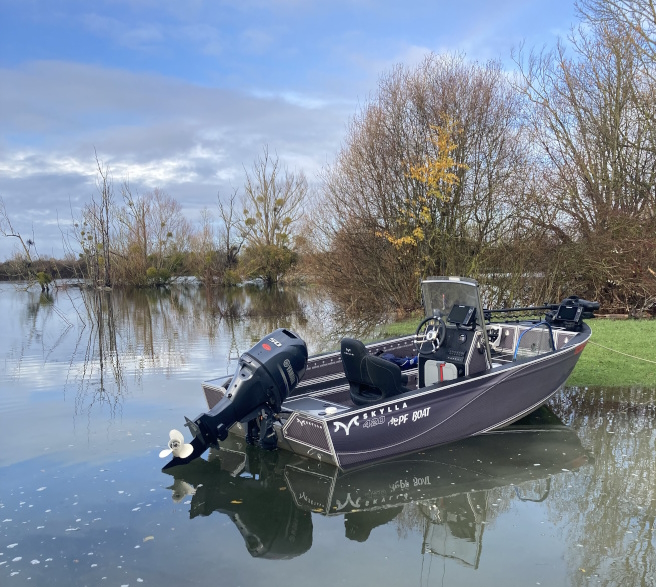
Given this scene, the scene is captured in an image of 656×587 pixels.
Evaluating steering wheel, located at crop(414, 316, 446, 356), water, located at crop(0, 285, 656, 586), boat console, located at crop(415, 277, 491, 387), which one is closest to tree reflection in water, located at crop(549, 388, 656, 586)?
water, located at crop(0, 285, 656, 586)

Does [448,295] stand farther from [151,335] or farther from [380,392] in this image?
[151,335]

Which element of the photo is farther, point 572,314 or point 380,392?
point 572,314

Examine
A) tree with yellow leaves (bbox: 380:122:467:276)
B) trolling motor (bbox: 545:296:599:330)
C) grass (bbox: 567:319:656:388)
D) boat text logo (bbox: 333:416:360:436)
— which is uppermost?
tree with yellow leaves (bbox: 380:122:467:276)

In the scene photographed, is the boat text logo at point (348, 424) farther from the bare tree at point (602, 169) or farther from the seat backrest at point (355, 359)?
the bare tree at point (602, 169)

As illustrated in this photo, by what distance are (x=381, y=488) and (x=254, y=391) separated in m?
1.31

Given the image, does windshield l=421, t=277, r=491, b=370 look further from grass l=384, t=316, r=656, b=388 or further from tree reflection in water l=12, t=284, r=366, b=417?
tree reflection in water l=12, t=284, r=366, b=417

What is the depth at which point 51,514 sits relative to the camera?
4.44 meters

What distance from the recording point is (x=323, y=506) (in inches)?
181

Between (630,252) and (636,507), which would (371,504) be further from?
(630,252)

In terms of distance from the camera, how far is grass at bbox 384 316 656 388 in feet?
26.5

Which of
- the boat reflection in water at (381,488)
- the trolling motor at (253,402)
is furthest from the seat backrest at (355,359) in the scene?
the boat reflection in water at (381,488)

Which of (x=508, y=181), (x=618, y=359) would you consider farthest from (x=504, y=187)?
(x=618, y=359)

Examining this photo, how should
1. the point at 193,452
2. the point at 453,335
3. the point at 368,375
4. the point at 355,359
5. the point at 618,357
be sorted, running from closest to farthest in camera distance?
1. the point at 193,452
2. the point at 368,375
3. the point at 355,359
4. the point at 453,335
5. the point at 618,357

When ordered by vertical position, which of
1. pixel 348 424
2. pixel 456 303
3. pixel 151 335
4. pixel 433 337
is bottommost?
pixel 151 335
